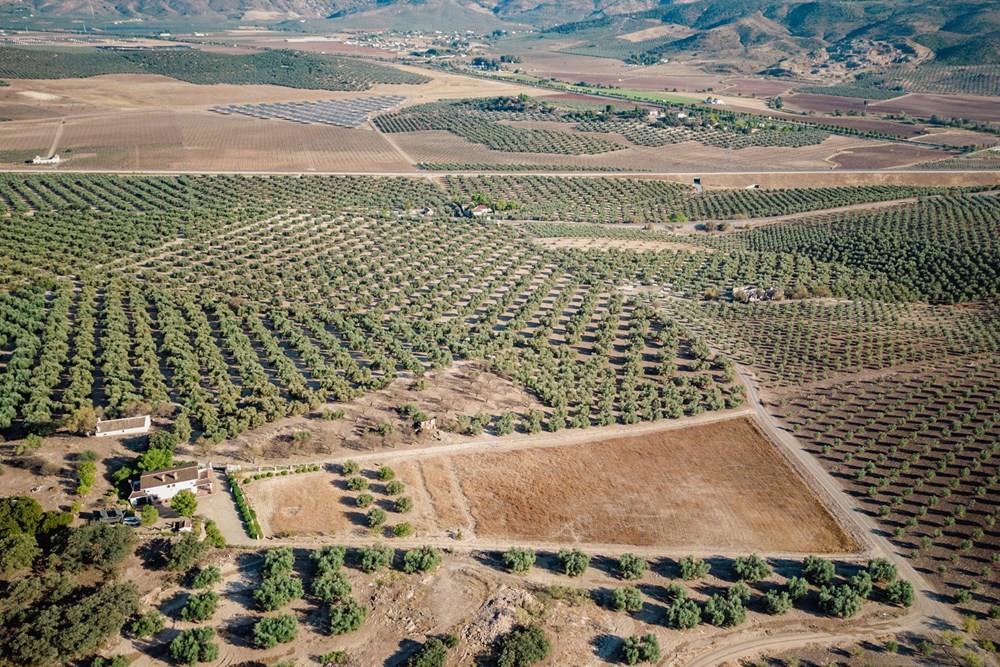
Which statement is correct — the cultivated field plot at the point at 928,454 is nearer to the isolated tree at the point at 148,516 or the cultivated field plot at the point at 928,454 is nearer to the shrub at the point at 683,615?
the shrub at the point at 683,615

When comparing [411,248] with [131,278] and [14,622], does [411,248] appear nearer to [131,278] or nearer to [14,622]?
[131,278]

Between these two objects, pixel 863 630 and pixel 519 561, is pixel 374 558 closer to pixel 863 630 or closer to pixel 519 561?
pixel 519 561

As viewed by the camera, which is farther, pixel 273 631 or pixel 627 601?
pixel 627 601

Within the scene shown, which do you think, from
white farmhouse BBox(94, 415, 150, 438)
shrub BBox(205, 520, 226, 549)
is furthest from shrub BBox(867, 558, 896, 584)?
white farmhouse BBox(94, 415, 150, 438)

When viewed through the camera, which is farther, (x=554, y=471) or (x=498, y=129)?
(x=498, y=129)

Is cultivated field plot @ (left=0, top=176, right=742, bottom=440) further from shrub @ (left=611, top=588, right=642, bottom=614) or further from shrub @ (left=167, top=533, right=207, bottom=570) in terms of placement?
shrub @ (left=611, top=588, right=642, bottom=614)

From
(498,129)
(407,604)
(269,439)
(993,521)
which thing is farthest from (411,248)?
(498,129)

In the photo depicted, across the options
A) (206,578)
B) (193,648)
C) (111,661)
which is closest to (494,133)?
(206,578)
